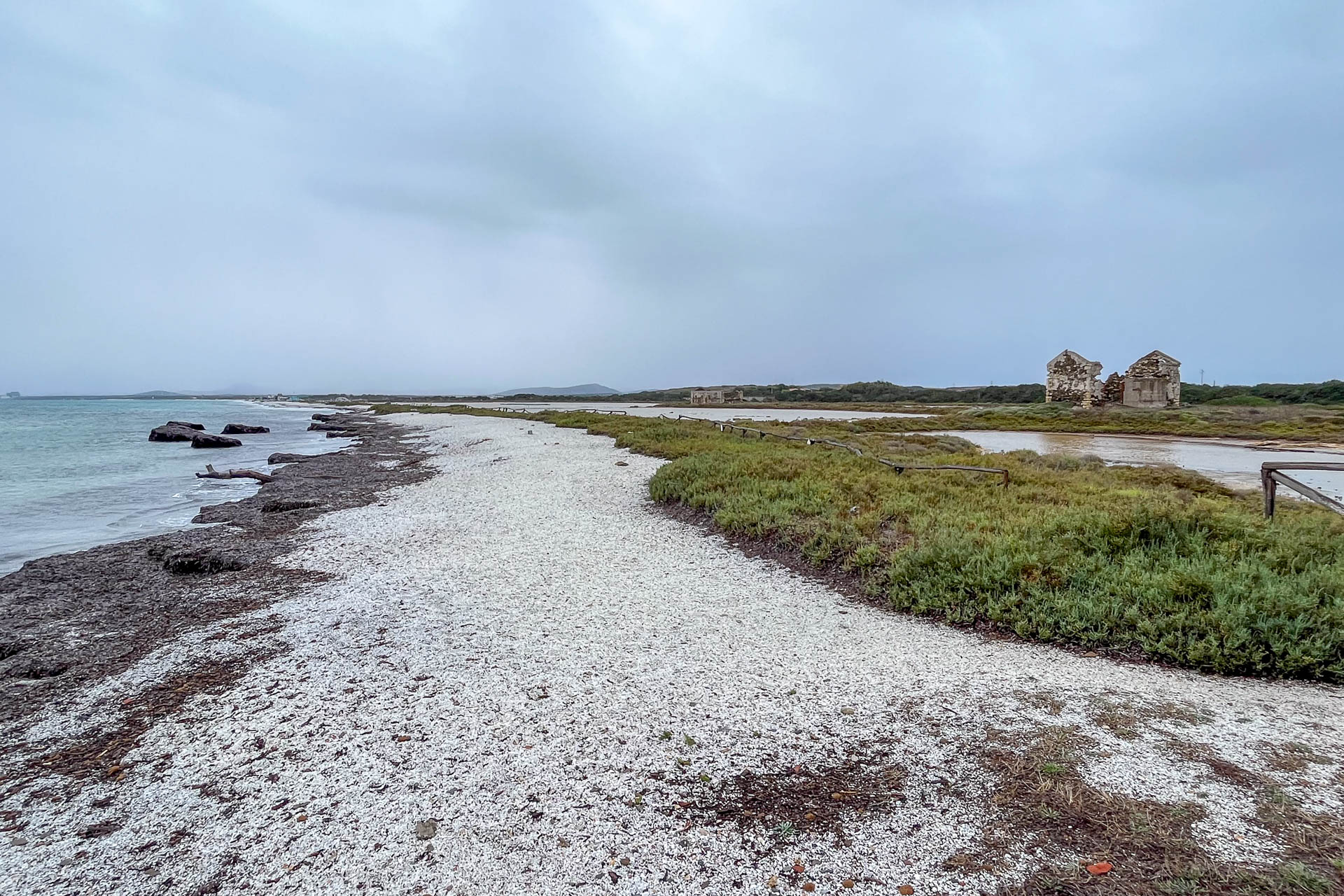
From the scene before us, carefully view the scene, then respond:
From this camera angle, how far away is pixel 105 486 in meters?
19.3

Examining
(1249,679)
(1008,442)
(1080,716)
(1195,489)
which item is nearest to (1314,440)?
(1008,442)

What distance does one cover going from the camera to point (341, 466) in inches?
861

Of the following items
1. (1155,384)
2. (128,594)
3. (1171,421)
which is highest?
(1155,384)

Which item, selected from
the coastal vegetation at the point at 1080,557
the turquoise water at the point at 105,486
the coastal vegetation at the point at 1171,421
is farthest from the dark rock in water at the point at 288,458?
the coastal vegetation at the point at 1171,421

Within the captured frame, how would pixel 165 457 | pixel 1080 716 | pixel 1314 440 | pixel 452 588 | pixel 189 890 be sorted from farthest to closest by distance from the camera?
1. pixel 165 457
2. pixel 1314 440
3. pixel 452 588
4. pixel 1080 716
5. pixel 189 890

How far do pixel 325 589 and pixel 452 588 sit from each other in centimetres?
167

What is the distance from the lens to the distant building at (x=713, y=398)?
3790 inches

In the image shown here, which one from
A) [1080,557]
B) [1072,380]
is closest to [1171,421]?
[1072,380]

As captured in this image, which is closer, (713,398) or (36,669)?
(36,669)

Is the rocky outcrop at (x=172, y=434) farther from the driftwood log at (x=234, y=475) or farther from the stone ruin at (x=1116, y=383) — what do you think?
the stone ruin at (x=1116, y=383)

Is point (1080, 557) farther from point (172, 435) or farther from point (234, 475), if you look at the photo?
point (172, 435)

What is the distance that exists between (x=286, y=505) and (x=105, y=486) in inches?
443

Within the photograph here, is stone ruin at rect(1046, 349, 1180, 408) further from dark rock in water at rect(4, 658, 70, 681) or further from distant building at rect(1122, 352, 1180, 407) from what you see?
dark rock in water at rect(4, 658, 70, 681)

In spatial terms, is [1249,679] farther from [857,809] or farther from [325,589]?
[325,589]
